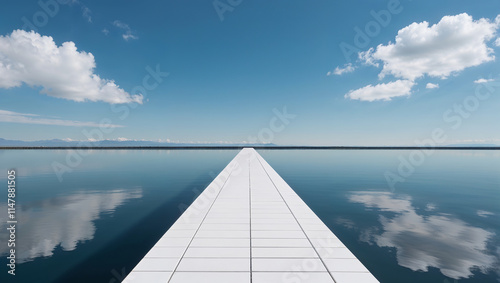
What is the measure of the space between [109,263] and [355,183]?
1421 centimetres

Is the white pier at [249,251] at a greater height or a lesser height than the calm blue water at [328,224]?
greater

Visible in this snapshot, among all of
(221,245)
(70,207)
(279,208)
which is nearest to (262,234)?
(221,245)

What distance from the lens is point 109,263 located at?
5309mm

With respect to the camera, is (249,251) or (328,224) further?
(328,224)

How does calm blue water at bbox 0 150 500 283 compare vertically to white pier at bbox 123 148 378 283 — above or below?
below

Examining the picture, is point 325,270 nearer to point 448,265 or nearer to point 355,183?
point 448,265

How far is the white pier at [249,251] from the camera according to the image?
324cm

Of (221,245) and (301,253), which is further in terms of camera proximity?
(221,245)

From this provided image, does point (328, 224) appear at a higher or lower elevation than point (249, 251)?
lower

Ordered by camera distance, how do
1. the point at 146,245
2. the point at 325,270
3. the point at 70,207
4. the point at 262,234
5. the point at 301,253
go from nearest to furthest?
1. the point at 325,270
2. the point at 301,253
3. the point at 262,234
4. the point at 146,245
5. the point at 70,207

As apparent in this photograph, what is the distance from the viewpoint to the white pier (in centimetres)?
324

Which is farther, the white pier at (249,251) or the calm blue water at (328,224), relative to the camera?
the calm blue water at (328,224)

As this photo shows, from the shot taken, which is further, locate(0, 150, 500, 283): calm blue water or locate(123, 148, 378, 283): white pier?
locate(0, 150, 500, 283): calm blue water

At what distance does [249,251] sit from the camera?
3.96 metres
